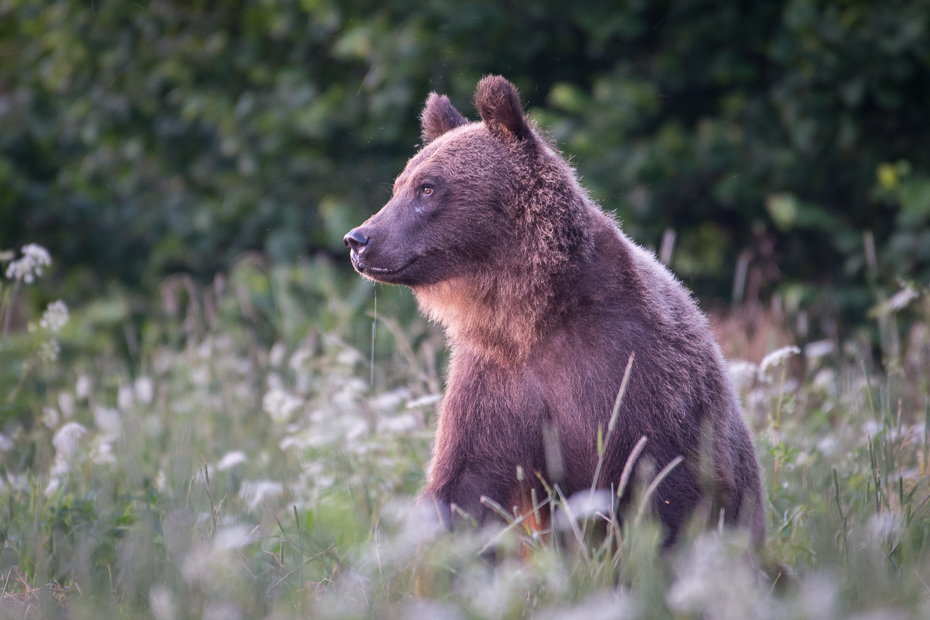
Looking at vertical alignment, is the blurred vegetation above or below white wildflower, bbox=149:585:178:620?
above

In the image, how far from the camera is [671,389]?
2.66 meters

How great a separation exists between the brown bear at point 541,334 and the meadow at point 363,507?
0.17 meters

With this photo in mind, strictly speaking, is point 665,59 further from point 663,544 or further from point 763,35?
point 663,544

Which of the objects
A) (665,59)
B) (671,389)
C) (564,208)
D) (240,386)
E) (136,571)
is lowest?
(240,386)

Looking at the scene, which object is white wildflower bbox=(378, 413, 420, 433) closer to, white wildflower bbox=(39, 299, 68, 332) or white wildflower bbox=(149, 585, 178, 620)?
white wildflower bbox=(39, 299, 68, 332)

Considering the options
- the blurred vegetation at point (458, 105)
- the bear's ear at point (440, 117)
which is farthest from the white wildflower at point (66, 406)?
the bear's ear at point (440, 117)

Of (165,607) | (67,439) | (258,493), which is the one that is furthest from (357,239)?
(165,607)

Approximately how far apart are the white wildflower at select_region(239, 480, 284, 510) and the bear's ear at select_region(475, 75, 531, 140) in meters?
1.56

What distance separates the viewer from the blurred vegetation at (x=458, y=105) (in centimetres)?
612

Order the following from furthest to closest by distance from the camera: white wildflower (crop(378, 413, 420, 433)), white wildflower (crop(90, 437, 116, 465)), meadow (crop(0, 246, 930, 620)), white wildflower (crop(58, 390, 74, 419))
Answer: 1. white wildflower (crop(58, 390, 74, 419))
2. white wildflower (crop(378, 413, 420, 433))
3. white wildflower (crop(90, 437, 116, 465))
4. meadow (crop(0, 246, 930, 620))

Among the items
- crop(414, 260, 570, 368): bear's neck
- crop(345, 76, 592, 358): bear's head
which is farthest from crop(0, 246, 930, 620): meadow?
crop(345, 76, 592, 358): bear's head

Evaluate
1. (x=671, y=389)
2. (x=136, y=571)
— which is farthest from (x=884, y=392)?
(x=136, y=571)

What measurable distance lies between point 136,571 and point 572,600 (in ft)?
3.70

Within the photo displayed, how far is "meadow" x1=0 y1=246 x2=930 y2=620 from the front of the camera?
194 cm
